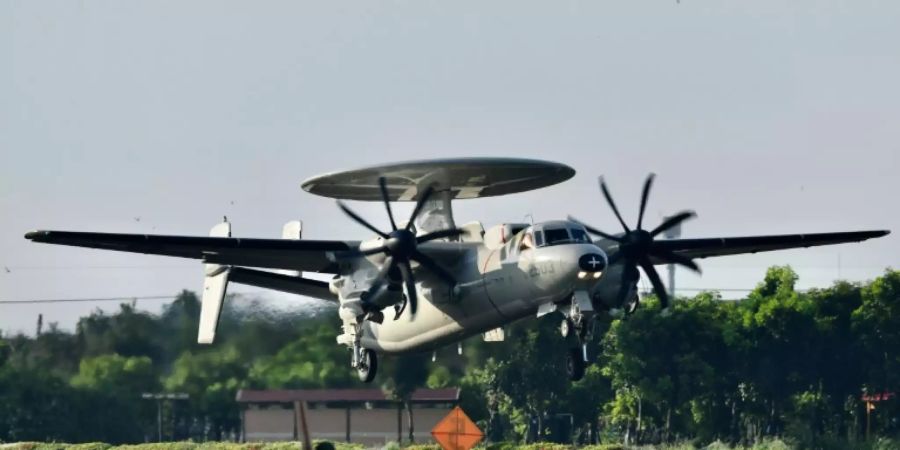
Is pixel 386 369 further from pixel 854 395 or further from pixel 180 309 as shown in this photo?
pixel 854 395

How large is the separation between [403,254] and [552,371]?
1479 inches

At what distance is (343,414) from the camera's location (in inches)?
2835

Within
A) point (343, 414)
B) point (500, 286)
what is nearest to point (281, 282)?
point (500, 286)

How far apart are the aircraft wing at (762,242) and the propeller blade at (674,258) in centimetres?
252

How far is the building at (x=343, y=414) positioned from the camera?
6800cm

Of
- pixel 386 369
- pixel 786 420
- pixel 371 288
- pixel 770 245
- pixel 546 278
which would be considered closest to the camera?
pixel 546 278

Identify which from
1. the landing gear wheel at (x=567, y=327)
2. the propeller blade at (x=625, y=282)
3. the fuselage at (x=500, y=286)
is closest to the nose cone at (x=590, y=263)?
the fuselage at (x=500, y=286)

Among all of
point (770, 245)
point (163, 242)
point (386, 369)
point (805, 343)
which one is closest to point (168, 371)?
point (386, 369)

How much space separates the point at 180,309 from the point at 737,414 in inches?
1144

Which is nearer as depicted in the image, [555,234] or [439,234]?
[555,234]

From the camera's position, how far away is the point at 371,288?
48.8 m

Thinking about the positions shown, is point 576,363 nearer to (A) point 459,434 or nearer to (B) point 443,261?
(B) point 443,261

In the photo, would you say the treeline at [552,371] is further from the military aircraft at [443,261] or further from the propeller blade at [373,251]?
the propeller blade at [373,251]

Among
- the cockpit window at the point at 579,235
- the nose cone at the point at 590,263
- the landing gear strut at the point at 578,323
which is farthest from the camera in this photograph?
the landing gear strut at the point at 578,323
